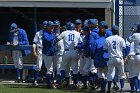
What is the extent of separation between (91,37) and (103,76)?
120 centimetres

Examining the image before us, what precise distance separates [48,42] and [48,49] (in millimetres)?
212

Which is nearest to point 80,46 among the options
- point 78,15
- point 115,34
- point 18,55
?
point 115,34

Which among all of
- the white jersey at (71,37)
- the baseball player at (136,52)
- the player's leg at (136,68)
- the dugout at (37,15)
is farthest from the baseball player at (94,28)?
the dugout at (37,15)

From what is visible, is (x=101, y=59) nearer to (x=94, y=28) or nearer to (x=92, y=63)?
(x=92, y=63)

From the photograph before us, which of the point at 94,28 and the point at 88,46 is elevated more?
the point at 94,28

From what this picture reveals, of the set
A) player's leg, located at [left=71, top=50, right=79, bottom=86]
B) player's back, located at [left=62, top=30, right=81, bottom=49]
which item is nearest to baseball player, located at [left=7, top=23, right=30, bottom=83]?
player's back, located at [left=62, top=30, right=81, bottom=49]

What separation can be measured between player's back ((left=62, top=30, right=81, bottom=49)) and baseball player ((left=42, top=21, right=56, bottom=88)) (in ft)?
1.60

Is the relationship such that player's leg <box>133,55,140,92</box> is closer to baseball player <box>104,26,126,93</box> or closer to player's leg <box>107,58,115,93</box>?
baseball player <box>104,26,126,93</box>

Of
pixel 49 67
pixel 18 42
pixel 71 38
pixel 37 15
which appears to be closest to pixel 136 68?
pixel 71 38

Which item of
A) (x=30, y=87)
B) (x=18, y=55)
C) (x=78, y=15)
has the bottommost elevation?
(x=30, y=87)

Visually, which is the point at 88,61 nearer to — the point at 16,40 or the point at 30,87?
the point at 30,87

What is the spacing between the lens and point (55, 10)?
72.3 feet

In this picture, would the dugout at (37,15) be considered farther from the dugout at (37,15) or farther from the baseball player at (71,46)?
the baseball player at (71,46)

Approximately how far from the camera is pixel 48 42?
1464cm
